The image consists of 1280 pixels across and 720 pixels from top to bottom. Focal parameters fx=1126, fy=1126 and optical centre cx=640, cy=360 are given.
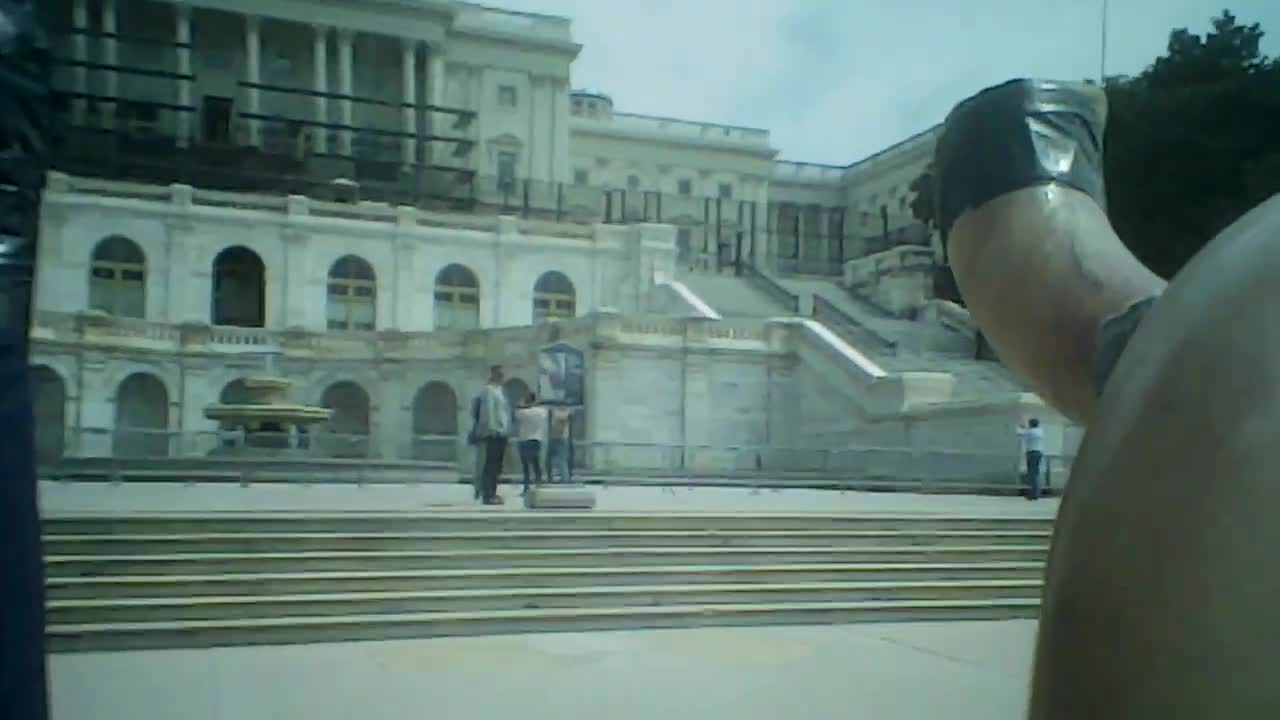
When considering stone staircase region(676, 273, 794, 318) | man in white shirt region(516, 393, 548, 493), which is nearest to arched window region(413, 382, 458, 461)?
stone staircase region(676, 273, 794, 318)

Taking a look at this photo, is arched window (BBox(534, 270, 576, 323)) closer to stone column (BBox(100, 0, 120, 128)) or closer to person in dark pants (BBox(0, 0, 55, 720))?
stone column (BBox(100, 0, 120, 128))

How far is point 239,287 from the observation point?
33500mm

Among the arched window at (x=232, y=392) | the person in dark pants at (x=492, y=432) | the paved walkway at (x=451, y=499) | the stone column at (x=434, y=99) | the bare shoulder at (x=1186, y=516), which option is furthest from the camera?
the stone column at (x=434, y=99)

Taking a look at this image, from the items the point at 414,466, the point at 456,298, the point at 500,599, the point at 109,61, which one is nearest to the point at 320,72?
the point at 109,61

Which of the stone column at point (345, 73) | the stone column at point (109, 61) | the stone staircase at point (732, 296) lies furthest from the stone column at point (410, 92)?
the stone staircase at point (732, 296)

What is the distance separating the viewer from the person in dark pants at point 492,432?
12125mm

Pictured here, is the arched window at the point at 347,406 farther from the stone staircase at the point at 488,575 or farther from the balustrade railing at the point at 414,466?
the stone staircase at the point at 488,575

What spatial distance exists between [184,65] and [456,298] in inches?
755

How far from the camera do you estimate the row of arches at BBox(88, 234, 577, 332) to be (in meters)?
31.0

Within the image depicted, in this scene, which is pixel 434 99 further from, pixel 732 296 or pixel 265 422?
pixel 265 422

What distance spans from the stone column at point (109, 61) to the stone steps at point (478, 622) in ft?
131

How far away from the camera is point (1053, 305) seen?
1.27 m

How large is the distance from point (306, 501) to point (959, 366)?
1867 cm

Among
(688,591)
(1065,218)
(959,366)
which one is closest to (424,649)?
(688,591)
